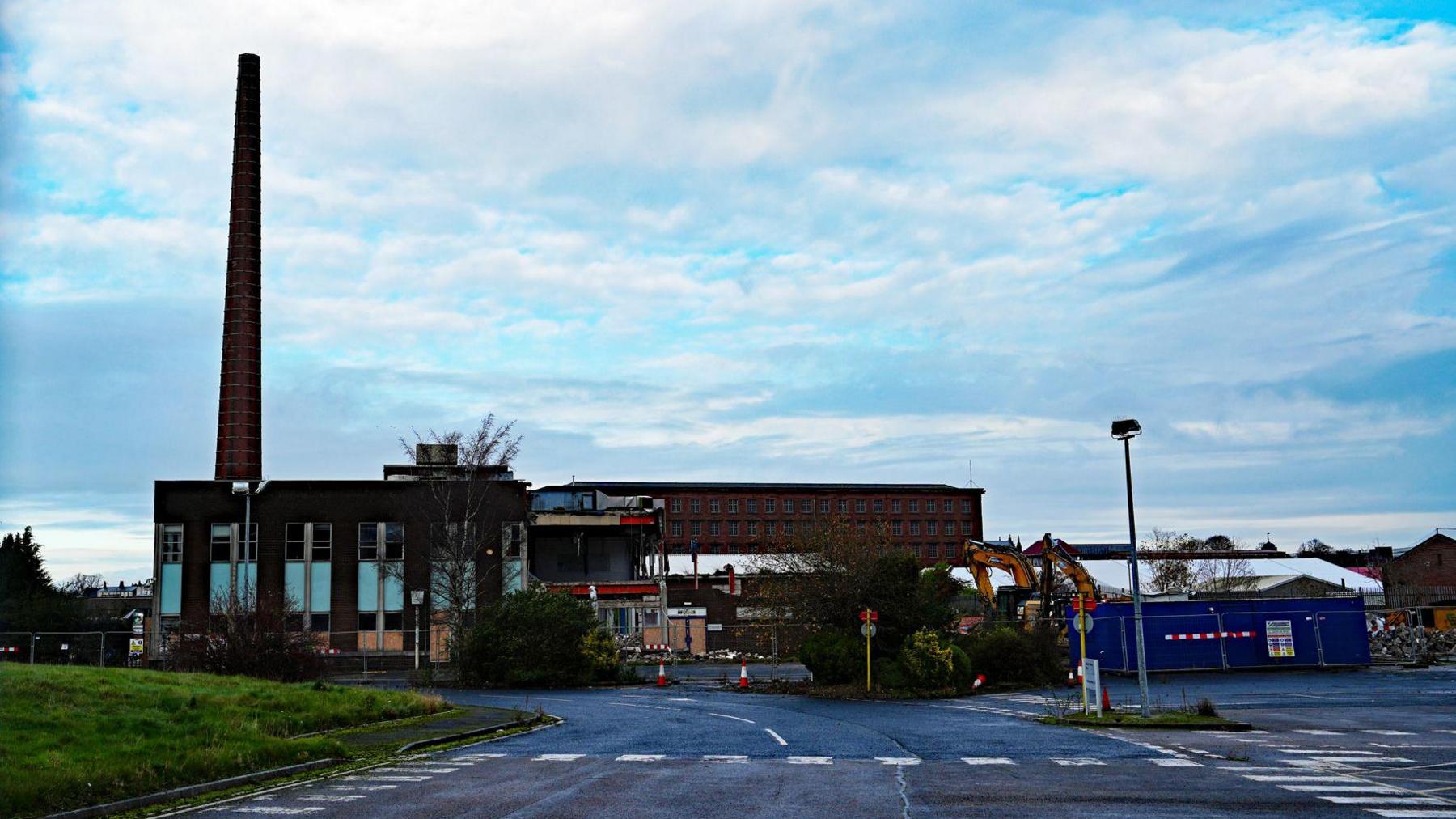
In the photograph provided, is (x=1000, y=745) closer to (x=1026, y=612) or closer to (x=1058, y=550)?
(x=1058, y=550)

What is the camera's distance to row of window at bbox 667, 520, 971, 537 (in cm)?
14000

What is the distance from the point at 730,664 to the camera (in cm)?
6016

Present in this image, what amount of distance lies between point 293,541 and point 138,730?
151 feet

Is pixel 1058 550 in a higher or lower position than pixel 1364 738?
higher

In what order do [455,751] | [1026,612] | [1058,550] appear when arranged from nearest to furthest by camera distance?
[455,751]
[1058,550]
[1026,612]

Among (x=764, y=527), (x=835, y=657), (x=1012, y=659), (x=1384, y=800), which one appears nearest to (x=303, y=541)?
(x=835, y=657)

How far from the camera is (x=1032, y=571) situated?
53.0m

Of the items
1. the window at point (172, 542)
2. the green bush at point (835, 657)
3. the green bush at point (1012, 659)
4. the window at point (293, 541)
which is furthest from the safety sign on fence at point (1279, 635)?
the window at point (172, 542)

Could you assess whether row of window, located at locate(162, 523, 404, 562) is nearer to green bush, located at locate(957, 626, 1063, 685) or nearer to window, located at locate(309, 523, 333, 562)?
window, located at locate(309, 523, 333, 562)

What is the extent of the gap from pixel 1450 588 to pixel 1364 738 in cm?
8177

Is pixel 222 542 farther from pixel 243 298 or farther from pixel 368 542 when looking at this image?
pixel 243 298

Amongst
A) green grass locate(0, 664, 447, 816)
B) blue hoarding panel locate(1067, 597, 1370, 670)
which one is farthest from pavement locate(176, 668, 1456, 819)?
blue hoarding panel locate(1067, 597, 1370, 670)

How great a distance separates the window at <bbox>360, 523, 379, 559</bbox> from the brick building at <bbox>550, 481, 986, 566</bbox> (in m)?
77.2

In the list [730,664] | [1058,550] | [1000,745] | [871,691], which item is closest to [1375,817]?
[1000,745]
